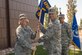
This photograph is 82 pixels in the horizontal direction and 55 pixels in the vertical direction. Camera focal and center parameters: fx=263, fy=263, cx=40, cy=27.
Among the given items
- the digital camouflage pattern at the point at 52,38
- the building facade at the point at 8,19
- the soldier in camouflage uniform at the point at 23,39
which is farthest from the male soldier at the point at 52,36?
the building facade at the point at 8,19

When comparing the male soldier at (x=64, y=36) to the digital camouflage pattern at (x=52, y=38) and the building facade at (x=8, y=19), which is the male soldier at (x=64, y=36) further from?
the building facade at (x=8, y=19)

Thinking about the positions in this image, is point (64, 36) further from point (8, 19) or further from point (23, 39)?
point (8, 19)

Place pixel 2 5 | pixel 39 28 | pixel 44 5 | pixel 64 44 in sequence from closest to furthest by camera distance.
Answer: pixel 39 28
pixel 64 44
pixel 44 5
pixel 2 5

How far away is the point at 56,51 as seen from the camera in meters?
7.20

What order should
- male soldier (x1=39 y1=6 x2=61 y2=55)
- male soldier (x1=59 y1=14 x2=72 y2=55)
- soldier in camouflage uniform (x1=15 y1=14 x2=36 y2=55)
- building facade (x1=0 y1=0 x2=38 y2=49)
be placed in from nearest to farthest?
soldier in camouflage uniform (x1=15 y1=14 x2=36 y2=55) < male soldier (x1=39 y1=6 x2=61 y2=55) < male soldier (x1=59 y1=14 x2=72 y2=55) < building facade (x1=0 y1=0 x2=38 y2=49)

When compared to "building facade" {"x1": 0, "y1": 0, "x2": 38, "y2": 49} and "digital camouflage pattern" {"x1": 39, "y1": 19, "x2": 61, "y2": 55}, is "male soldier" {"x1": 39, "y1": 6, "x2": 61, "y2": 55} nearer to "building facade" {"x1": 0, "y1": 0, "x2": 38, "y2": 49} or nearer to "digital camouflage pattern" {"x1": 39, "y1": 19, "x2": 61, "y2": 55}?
"digital camouflage pattern" {"x1": 39, "y1": 19, "x2": 61, "y2": 55}

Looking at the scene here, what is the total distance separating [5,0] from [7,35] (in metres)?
2.65

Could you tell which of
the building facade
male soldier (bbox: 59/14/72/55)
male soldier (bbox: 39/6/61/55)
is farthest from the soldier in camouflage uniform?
the building facade

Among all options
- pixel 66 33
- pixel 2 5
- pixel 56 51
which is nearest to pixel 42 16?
pixel 66 33

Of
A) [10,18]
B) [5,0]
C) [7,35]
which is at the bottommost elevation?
[7,35]

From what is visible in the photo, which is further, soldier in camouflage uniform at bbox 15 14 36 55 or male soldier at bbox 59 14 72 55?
male soldier at bbox 59 14 72 55

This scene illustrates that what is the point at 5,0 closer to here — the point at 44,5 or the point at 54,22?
the point at 44,5

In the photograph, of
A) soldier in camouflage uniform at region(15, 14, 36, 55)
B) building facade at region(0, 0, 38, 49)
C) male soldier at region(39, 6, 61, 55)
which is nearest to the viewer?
soldier in camouflage uniform at region(15, 14, 36, 55)

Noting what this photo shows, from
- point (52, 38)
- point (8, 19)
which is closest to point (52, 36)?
point (52, 38)
